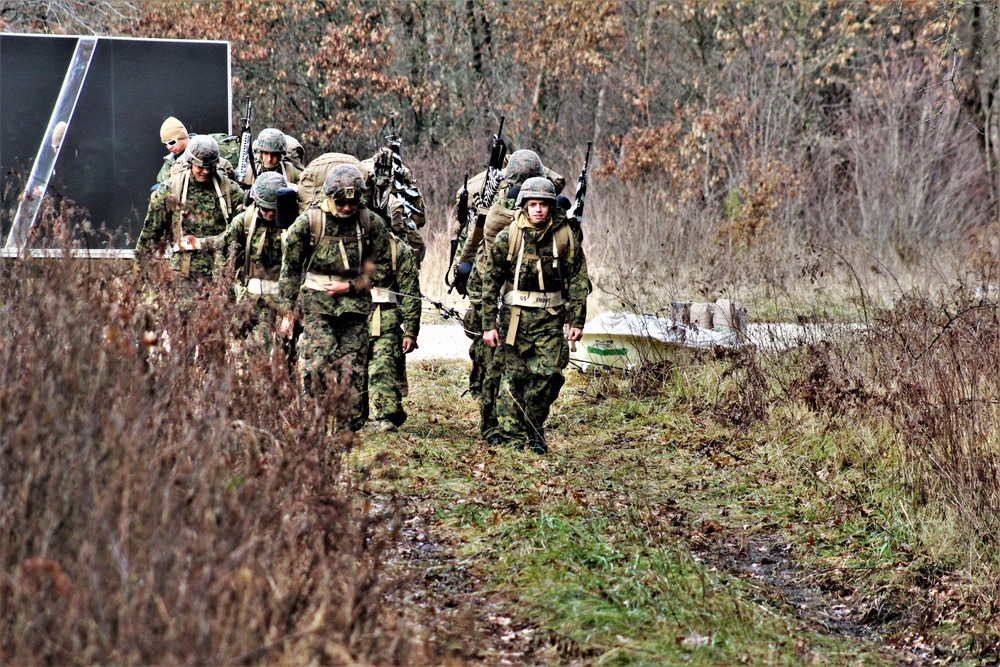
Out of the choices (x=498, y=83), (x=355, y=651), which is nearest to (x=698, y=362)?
(x=355, y=651)

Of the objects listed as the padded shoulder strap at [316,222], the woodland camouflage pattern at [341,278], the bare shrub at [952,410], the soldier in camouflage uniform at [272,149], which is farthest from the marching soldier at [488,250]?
the bare shrub at [952,410]

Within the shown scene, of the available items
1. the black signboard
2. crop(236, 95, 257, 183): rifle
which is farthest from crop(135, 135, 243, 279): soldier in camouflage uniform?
the black signboard

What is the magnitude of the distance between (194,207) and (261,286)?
114cm

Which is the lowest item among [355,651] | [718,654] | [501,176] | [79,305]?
[718,654]

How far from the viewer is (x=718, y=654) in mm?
4934

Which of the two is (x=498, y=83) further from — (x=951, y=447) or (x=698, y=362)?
(x=951, y=447)

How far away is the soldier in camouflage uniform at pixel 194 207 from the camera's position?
30.7 ft

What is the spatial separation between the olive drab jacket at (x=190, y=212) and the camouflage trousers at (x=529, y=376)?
8.31 ft

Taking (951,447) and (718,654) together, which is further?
(951,447)

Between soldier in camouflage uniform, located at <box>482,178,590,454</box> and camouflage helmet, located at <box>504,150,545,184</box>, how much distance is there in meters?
0.65

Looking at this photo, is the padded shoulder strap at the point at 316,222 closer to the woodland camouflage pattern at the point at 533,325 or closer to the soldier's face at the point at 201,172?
the woodland camouflage pattern at the point at 533,325

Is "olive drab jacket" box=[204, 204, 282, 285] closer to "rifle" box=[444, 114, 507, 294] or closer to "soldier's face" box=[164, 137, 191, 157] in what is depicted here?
"rifle" box=[444, 114, 507, 294]

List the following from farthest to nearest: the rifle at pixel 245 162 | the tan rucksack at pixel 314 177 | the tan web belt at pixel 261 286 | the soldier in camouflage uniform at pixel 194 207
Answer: the rifle at pixel 245 162
the soldier in camouflage uniform at pixel 194 207
the tan rucksack at pixel 314 177
the tan web belt at pixel 261 286

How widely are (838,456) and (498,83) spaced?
58.5ft
